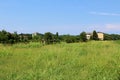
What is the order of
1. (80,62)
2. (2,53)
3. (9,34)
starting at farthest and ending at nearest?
(9,34)
(2,53)
(80,62)

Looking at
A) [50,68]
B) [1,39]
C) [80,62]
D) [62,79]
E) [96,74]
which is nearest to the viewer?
[62,79]

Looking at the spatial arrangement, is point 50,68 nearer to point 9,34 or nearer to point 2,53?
point 2,53

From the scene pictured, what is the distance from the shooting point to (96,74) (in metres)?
6.71

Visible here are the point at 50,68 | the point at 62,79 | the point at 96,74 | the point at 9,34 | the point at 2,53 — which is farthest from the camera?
the point at 9,34

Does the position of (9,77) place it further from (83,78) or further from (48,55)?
(48,55)

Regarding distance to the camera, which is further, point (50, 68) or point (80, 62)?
point (80, 62)

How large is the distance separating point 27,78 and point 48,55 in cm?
392

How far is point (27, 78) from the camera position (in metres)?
6.20

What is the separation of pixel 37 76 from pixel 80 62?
2.37m

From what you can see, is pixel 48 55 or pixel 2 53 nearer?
pixel 48 55

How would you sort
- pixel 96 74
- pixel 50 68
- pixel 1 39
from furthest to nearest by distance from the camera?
pixel 1 39 → pixel 50 68 → pixel 96 74

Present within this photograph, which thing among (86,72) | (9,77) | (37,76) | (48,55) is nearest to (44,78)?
(37,76)

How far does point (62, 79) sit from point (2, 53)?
5.52 meters

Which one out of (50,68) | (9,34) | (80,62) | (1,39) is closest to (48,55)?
(80,62)
